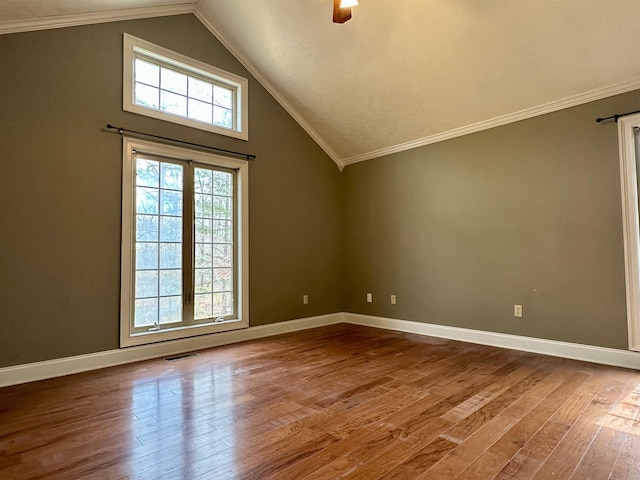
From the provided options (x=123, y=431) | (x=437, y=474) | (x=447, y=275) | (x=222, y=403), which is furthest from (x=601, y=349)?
(x=123, y=431)

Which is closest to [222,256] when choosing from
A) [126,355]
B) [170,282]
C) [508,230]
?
[170,282]

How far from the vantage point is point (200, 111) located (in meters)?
4.14

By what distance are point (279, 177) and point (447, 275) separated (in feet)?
8.37

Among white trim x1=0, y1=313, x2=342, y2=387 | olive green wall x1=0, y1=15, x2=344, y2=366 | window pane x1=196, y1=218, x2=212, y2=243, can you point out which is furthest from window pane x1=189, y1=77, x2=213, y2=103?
white trim x1=0, y1=313, x2=342, y2=387

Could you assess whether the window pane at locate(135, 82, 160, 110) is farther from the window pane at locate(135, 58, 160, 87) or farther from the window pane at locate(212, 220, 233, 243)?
the window pane at locate(212, 220, 233, 243)

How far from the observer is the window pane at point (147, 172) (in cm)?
361

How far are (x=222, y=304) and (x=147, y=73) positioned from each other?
268cm

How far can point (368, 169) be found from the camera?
5309 mm

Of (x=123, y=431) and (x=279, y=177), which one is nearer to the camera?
(x=123, y=431)

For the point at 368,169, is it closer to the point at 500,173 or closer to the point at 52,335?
the point at 500,173

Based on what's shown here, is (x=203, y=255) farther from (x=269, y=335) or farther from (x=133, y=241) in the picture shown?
(x=269, y=335)

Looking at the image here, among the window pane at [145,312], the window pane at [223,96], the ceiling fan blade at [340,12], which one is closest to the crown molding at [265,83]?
the window pane at [223,96]

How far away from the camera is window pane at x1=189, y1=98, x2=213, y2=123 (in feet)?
13.3

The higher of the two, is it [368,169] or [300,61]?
[300,61]
